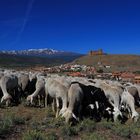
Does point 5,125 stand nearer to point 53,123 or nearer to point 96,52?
point 53,123

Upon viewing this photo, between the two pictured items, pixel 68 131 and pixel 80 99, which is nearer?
pixel 68 131

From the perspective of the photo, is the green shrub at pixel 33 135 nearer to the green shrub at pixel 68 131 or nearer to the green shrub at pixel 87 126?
the green shrub at pixel 68 131

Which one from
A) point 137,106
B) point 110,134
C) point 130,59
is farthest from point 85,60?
point 110,134

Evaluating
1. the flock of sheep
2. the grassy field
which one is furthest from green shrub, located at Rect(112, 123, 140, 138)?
the flock of sheep

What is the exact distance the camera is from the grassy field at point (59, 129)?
1335 centimetres

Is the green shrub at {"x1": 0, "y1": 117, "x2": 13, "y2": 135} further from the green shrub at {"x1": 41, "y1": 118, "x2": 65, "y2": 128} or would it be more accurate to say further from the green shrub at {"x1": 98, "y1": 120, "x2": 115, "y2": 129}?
the green shrub at {"x1": 98, "y1": 120, "x2": 115, "y2": 129}

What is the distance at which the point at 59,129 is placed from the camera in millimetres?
14531

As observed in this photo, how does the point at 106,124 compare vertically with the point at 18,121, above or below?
below

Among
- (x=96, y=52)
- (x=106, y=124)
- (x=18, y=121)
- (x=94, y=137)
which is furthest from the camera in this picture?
(x=96, y=52)

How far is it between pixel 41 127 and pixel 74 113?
2489mm

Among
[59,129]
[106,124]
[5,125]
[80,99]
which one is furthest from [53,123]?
[80,99]

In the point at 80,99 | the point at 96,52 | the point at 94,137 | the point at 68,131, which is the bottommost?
the point at 94,137

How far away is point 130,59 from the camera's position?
116 metres

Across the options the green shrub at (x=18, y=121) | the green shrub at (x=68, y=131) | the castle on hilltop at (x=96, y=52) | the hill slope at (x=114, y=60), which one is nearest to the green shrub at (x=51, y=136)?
the green shrub at (x=68, y=131)
